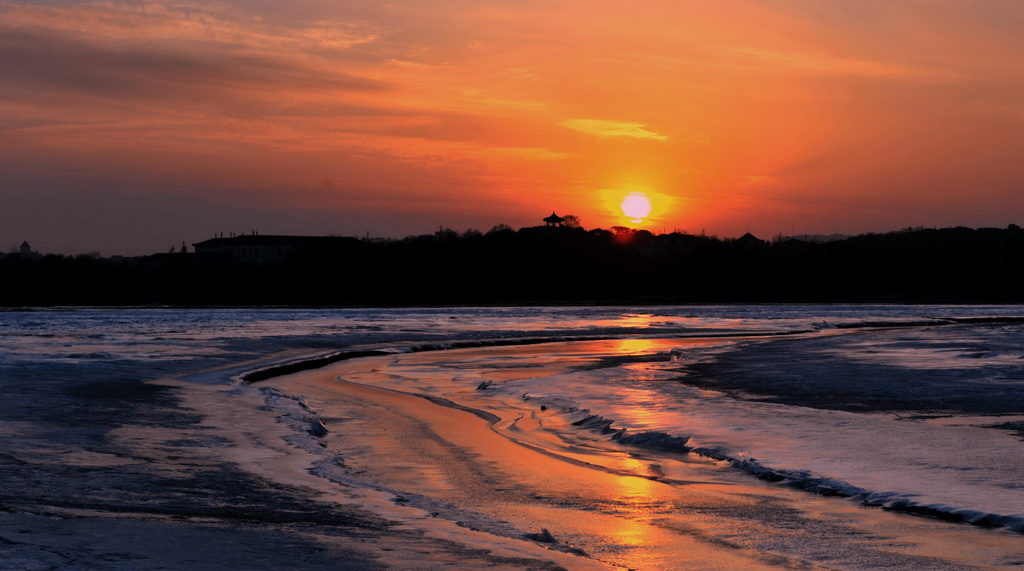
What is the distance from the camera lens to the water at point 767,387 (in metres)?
11.5

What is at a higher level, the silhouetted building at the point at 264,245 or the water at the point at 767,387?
the silhouetted building at the point at 264,245

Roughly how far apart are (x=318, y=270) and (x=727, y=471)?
12910 cm

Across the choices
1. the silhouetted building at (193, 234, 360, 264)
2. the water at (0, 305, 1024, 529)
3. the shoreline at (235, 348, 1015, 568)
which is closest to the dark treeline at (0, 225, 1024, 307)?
the silhouetted building at (193, 234, 360, 264)

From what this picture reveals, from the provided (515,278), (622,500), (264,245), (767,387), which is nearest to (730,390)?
(767,387)

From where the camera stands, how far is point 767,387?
21.7 meters

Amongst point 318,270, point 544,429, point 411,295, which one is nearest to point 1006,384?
point 544,429

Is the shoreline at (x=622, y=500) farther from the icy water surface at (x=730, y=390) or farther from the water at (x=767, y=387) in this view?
the water at (x=767, y=387)

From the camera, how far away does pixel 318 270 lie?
138 m

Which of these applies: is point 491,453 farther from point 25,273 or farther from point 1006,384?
point 25,273

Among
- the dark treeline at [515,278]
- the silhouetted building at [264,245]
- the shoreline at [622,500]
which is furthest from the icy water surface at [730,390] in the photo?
the silhouetted building at [264,245]

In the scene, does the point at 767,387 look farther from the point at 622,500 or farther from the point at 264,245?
the point at 264,245

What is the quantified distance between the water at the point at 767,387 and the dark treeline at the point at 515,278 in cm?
7209

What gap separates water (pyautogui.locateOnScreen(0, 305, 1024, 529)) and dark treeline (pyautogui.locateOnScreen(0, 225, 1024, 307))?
72087 mm

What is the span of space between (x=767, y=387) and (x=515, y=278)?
119151mm
